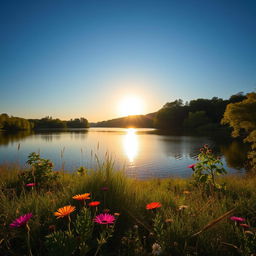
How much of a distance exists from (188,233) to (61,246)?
4.29ft

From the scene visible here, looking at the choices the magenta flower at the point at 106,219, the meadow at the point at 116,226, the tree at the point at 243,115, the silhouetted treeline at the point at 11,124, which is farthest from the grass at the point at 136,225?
the silhouetted treeline at the point at 11,124

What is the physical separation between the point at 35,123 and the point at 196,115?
121 meters

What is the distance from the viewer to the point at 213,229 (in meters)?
2.02

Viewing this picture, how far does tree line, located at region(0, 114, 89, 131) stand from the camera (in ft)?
313

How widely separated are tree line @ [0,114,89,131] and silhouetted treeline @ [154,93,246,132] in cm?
7899

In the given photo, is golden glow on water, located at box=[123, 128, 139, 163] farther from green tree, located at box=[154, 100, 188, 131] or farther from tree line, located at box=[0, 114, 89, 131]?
tree line, located at box=[0, 114, 89, 131]

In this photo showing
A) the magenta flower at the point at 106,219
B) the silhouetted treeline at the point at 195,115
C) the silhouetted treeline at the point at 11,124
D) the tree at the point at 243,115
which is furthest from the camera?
the silhouetted treeline at the point at 11,124

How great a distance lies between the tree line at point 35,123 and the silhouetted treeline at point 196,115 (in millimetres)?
78985

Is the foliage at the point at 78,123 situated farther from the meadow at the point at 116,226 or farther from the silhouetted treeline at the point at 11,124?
the meadow at the point at 116,226

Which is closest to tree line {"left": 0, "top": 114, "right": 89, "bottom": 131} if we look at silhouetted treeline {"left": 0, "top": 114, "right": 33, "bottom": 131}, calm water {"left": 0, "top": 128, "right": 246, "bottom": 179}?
silhouetted treeline {"left": 0, "top": 114, "right": 33, "bottom": 131}

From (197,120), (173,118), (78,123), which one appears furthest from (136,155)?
(78,123)

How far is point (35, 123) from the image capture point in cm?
14125

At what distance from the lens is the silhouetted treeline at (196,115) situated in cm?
8288

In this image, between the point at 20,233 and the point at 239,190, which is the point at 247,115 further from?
the point at 20,233
